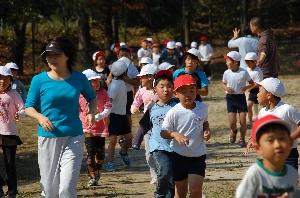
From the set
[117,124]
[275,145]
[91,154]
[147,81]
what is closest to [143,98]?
[147,81]

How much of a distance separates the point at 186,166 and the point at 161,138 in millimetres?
473

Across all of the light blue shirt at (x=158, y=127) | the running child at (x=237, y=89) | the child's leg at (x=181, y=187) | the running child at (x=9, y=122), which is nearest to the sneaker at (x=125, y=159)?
the running child at (x=237, y=89)

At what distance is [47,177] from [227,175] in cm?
426

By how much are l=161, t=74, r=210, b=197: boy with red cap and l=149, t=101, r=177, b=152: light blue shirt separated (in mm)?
232

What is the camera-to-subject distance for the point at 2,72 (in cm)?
931

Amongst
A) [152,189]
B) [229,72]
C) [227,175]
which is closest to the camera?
[152,189]

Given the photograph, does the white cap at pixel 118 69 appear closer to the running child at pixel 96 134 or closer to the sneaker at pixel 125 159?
the running child at pixel 96 134

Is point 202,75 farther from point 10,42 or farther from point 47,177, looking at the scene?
point 10,42

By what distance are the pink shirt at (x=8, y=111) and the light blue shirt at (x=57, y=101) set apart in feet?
7.22

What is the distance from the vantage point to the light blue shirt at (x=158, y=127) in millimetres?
7734

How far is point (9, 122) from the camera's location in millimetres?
9422

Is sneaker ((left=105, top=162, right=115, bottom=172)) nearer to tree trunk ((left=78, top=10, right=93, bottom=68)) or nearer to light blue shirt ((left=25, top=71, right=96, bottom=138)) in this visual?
light blue shirt ((left=25, top=71, right=96, bottom=138))

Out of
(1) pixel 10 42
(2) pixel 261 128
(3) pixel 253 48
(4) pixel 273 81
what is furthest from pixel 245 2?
(2) pixel 261 128

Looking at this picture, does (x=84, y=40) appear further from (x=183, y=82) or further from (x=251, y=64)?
(x=183, y=82)
